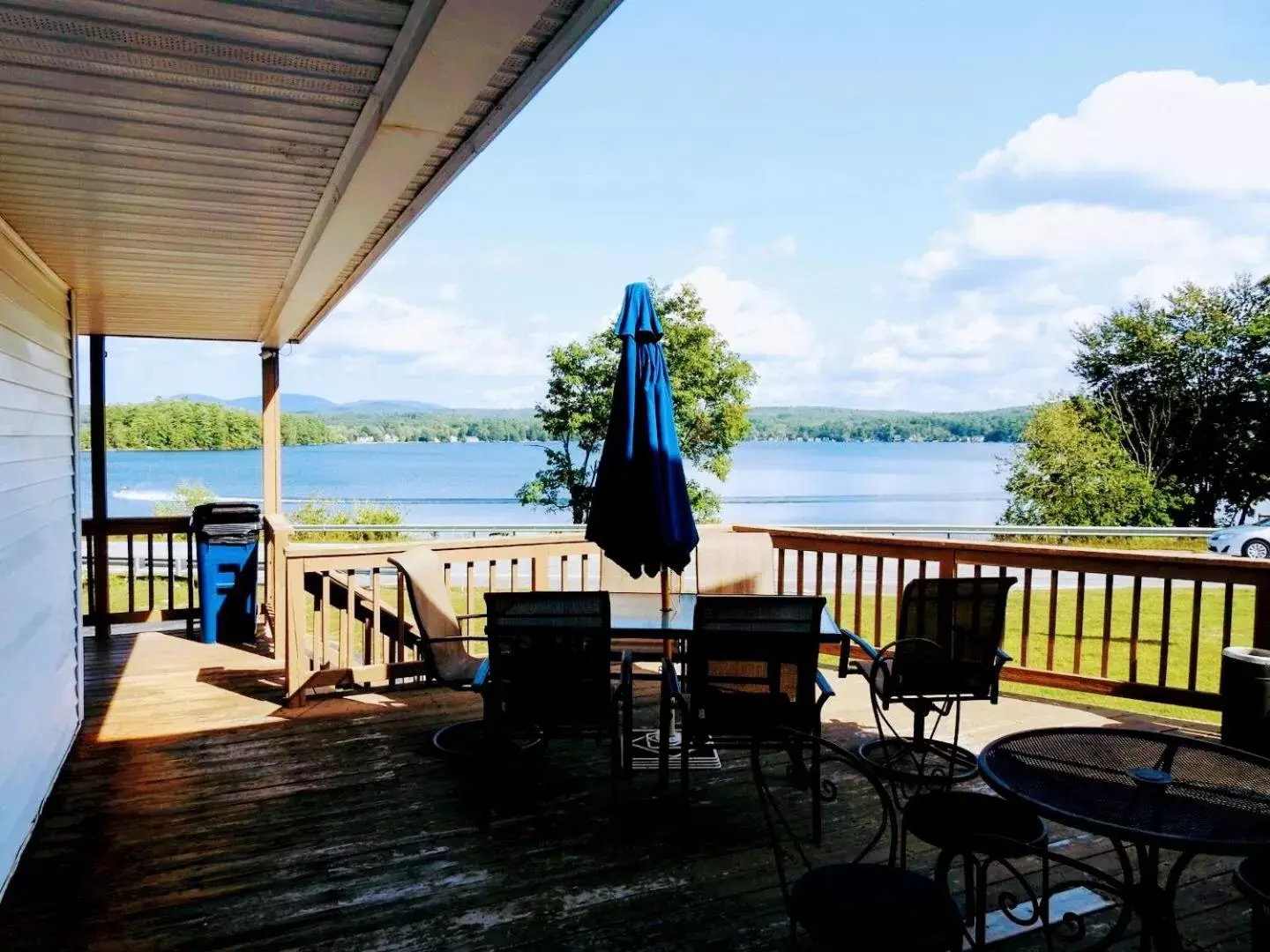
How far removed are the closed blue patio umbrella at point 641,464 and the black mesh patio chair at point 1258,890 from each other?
240 centimetres

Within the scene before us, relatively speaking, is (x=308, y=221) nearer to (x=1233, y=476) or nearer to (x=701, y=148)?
(x=1233, y=476)

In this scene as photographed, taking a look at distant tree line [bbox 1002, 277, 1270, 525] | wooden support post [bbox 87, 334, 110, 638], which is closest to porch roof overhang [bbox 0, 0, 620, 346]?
wooden support post [bbox 87, 334, 110, 638]

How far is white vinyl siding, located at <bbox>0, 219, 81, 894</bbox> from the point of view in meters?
3.18

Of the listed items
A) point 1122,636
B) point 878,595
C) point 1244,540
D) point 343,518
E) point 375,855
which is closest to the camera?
point 375,855

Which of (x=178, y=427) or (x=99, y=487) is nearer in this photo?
(x=99, y=487)

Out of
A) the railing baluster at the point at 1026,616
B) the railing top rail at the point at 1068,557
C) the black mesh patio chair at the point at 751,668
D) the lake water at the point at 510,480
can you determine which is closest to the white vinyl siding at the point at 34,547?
the black mesh patio chair at the point at 751,668

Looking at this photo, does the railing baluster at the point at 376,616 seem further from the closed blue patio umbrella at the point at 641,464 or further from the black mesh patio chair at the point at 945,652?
the black mesh patio chair at the point at 945,652

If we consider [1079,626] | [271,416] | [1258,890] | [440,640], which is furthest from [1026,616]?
[271,416]

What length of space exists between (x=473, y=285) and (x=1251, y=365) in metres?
59.4

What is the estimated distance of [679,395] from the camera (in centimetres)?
1870

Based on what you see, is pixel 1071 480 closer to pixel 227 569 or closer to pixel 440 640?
pixel 227 569

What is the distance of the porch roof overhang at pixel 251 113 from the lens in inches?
75.5

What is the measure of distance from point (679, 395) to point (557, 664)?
50.6 feet

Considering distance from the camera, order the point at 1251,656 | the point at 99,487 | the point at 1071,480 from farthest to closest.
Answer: the point at 1071,480
the point at 99,487
the point at 1251,656
